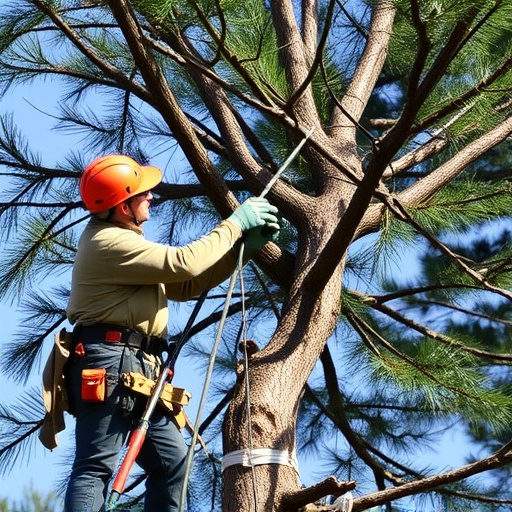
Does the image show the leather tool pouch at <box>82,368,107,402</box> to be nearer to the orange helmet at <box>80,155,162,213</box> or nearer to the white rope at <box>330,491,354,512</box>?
A: the orange helmet at <box>80,155,162,213</box>

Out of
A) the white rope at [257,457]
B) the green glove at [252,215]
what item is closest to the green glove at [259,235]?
the green glove at [252,215]

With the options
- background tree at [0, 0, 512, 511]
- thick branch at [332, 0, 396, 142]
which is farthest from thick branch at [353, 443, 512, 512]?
thick branch at [332, 0, 396, 142]

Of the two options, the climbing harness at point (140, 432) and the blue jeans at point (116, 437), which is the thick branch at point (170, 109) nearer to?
the climbing harness at point (140, 432)

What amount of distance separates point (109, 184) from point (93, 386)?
20.4 inches

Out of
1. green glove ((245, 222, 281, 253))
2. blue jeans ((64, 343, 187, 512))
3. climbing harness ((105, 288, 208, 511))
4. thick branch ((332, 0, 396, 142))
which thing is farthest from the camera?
thick branch ((332, 0, 396, 142))

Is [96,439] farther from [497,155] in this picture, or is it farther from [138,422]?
[497,155]

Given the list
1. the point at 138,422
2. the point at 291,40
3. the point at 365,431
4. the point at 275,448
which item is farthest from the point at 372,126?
the point at 138,422

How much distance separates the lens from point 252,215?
3.06 meters

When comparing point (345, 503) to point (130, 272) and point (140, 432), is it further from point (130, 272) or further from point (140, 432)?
point (130, 272)

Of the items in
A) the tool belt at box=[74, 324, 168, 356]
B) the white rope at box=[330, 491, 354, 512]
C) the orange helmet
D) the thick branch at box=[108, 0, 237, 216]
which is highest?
the thick branch at box=[108, 0, 237, 216]

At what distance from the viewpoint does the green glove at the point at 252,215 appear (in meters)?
3.04

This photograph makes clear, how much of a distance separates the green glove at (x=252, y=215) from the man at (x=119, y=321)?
0.05m

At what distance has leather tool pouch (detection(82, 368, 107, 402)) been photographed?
2.75 meters

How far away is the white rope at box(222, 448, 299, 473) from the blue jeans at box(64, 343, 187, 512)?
1.02 ft
